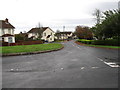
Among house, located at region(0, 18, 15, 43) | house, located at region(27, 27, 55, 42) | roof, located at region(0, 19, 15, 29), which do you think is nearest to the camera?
house, located at region(0, 18, 15, 43)

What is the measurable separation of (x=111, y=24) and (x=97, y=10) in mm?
18306

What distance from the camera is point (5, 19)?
44250mm

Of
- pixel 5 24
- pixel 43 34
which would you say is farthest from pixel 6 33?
pixel 43 34

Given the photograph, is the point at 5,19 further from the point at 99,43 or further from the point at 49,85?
the point at 49,85

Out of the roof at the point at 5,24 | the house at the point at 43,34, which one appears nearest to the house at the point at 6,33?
the roof at the point at 5,24

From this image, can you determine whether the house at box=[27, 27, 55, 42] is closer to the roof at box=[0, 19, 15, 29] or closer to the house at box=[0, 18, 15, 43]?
the roof at box=[0, 19, 15, 29]

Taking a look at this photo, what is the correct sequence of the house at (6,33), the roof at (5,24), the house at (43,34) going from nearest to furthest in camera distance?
the house at (6,33) < the roof at (5,24) < the house at (43,34)

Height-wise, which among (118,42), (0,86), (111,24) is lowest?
(0,86)

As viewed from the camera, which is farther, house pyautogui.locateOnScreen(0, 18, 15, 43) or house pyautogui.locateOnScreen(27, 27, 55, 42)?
house pyautogui.locateOnScreen(27, 27, 55, 42)

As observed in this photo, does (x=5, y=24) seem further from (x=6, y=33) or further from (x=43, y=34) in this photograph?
(x=43, y=34)

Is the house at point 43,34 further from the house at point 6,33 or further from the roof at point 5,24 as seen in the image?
the house at point 6,33

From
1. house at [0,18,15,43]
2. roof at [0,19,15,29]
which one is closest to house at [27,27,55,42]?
roof at [0,19,15,29]

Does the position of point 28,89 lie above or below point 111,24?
below

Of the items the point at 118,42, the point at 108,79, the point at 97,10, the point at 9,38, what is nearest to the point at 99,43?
the point at 118,42
